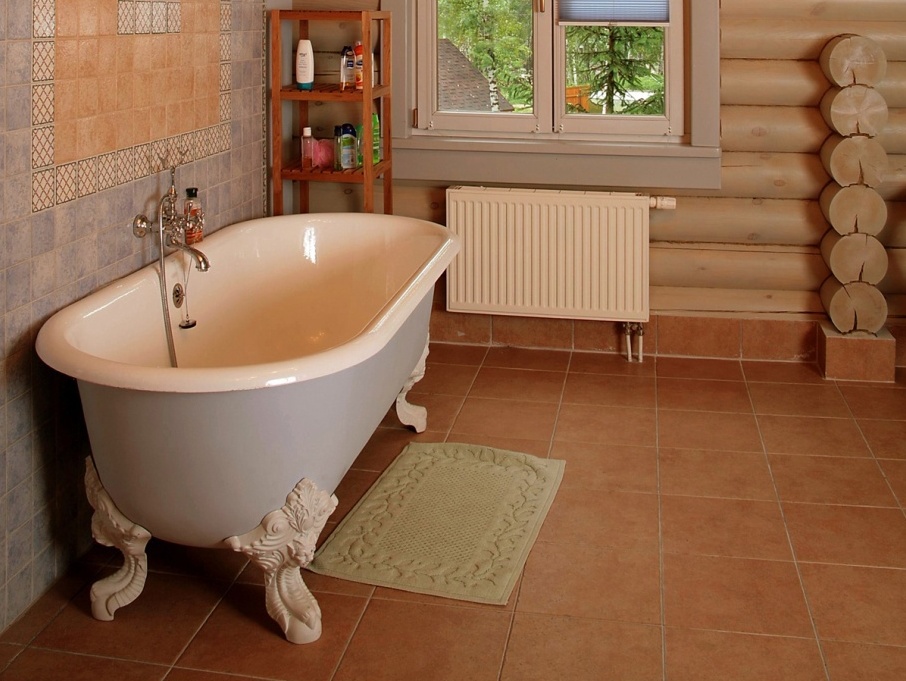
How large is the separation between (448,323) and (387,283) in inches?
38.7

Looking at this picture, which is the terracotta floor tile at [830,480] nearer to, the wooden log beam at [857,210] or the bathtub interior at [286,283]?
the wooden log beam at [857,210]

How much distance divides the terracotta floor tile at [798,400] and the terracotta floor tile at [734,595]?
1220mm

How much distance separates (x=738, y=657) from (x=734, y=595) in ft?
0.93

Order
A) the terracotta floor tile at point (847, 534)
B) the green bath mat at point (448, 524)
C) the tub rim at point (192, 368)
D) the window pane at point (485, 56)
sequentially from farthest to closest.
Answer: the window pane at point (485, 56) < the terracotta floor tile at point (847, 534) < the green bath mat at point (448, 524) < the tub rim at point (192, 368)

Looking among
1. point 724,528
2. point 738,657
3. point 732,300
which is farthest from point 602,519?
point 732,300

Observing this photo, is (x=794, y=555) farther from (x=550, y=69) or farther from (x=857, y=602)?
(x=550, y=69)

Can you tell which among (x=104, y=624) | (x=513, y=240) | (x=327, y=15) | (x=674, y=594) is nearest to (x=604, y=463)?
(x=674, y=594)

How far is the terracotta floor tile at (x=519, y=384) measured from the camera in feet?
13.6

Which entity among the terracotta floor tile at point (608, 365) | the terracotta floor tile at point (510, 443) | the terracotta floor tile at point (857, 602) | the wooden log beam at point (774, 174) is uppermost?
the wooden log beam at point (774, 174)

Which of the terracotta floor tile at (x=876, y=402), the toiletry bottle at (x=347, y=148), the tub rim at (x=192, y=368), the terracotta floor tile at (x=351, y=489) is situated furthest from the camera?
the toiletry bottle at (x=347, y=148)

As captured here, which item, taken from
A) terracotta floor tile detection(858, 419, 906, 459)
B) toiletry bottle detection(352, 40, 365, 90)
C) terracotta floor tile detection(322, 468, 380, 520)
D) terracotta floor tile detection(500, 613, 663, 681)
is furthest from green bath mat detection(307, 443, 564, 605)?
toiletry bottle detection(352, 40, 365, 90)

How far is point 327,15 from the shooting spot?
13.3ft

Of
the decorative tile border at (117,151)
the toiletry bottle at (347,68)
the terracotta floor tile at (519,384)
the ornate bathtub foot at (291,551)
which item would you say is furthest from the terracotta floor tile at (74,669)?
the toiletry bottle at (347,68)

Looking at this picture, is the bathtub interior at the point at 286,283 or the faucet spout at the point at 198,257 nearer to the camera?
the faucet spout at the point at 198,257
